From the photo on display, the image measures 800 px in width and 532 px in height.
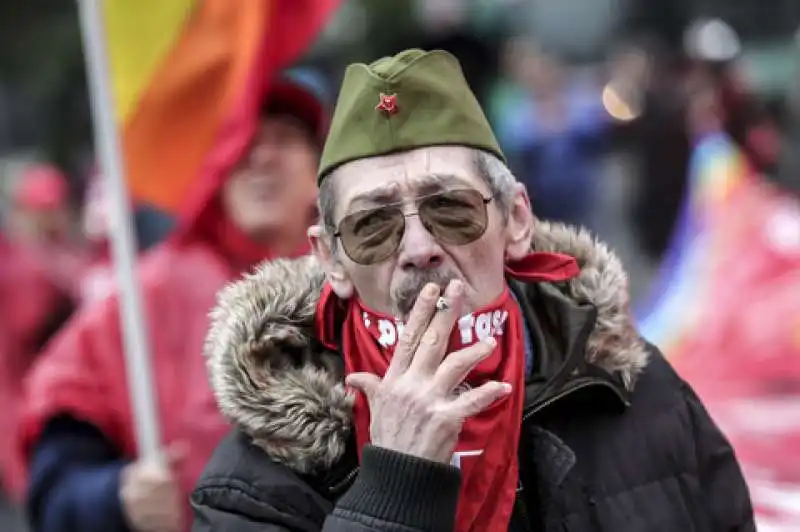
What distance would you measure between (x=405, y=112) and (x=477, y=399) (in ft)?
1.70

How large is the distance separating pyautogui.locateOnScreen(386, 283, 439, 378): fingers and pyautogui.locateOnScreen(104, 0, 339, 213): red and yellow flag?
5.50ft

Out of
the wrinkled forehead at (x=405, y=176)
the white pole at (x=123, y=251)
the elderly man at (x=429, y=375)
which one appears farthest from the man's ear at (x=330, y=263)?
the white pole at (x=123, y=251)

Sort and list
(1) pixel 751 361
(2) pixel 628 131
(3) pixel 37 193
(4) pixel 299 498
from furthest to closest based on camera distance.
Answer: (2) pixel 628 131 < (3) pixel 37 193 < (1) pixel 751 361 < (4) pixel 299 498

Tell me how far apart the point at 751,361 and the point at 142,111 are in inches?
89.8

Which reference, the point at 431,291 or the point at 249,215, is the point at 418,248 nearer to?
the point at 431,291

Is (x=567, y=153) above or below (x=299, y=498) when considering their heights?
above

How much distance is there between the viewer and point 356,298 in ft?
7.43

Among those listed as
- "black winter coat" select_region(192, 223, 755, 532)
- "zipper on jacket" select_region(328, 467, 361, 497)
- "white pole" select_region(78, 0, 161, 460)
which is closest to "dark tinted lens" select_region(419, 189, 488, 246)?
"black winter coat" select_region(192, 223, 755, 532)

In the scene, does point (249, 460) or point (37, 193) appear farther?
point (37, 193)

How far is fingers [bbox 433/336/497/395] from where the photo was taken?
78.7 inches

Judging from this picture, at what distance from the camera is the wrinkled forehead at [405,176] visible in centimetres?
214

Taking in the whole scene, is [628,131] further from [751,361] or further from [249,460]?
[249,460]

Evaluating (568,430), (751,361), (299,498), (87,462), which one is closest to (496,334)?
(568,430)

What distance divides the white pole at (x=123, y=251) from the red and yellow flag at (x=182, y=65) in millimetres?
158
